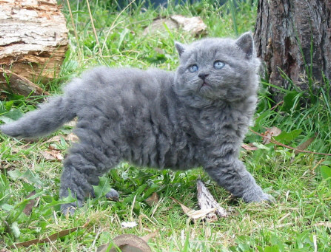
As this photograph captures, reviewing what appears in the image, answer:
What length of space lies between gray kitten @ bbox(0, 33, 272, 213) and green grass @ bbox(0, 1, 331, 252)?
184mm

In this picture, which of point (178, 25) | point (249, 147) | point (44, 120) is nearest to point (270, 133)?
point (249, 147)

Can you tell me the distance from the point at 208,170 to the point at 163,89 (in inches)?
24.2

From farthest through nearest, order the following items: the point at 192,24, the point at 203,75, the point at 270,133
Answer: the point at 192,24 < the point at 270,133 < the point at 203,75

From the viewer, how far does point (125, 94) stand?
9.78 ft

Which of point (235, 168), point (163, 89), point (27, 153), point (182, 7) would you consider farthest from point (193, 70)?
point (182, 7)

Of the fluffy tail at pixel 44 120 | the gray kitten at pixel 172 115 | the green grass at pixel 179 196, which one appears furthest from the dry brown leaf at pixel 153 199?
the fluffy tail at pixel 44 120

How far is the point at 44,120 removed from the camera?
3061 mm

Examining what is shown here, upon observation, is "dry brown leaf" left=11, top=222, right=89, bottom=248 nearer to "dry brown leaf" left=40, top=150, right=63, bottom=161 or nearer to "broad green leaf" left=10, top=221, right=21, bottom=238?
"broad green leaf" left=10, top=221, right=21, bottom=238

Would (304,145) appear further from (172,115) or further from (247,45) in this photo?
(172,115)

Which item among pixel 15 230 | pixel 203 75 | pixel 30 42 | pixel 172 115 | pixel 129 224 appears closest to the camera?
pixel 15 230

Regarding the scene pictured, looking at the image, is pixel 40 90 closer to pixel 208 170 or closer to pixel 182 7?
pixel 208 170

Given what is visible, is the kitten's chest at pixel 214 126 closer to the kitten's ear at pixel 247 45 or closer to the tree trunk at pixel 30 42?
the kitten's ear at pixel 247 45

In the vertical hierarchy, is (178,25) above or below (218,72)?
below

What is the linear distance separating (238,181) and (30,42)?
208 cm
